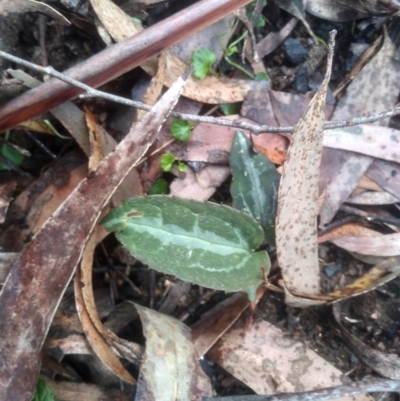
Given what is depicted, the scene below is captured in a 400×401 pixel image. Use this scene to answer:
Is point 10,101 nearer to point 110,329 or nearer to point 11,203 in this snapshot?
point 11,203

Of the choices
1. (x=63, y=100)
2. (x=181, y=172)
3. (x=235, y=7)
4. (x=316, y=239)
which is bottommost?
(x=316, y=239)

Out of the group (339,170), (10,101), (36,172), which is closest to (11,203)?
(36,172)

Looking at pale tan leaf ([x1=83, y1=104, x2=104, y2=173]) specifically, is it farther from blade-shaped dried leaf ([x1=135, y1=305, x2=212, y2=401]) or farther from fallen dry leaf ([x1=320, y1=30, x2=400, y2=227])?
fallen dry leaf ([x1=320, y1=30, x2=400, y2=227])

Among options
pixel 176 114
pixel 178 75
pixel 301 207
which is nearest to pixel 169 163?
pixel 176 114

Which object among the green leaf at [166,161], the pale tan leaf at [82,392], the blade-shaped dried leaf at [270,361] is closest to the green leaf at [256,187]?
the green leaf at [166,161]

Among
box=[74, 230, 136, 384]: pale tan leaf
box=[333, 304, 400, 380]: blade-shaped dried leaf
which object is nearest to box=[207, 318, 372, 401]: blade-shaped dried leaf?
box=[333, 304, 400, 380]: blade-shaped dried leaf

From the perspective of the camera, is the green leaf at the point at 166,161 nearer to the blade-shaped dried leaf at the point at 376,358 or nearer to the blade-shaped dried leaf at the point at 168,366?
the blade-shaped dried leaf at the point at 168,366

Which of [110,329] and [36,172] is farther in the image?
[36,172]

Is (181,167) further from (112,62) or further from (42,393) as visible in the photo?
(42,393)
